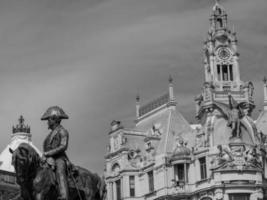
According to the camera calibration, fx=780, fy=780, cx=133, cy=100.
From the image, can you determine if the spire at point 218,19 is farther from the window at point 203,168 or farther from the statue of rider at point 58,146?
the statue of rider at point 58,146

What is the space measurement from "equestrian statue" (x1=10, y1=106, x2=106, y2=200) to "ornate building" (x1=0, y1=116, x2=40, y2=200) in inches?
1469

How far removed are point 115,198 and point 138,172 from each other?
3.64m

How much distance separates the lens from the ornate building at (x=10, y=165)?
6018 centimetres

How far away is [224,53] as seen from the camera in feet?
261

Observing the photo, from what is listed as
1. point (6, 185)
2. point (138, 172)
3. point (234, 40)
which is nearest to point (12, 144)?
point (6, 185)

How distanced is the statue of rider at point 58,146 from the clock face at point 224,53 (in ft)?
211

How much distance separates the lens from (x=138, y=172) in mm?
76750

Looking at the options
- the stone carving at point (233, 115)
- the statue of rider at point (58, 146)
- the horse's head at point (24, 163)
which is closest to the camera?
the horse's head at point (24, 163)

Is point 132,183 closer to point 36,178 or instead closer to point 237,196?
point 237,196

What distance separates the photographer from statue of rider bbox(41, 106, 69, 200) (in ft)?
49.9

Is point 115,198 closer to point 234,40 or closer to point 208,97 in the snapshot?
point 208,97

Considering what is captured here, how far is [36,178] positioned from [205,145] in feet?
189

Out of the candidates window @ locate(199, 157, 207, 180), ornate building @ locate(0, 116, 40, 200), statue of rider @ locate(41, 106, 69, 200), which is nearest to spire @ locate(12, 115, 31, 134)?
ornate building @ locate(0, 116, 40, 200)

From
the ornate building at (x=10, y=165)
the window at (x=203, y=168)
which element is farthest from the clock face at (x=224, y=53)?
the ornate building at (x=10, y=165)
